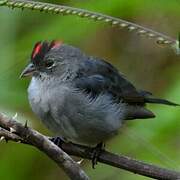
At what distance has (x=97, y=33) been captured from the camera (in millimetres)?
6406

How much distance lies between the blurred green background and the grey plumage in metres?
0.11

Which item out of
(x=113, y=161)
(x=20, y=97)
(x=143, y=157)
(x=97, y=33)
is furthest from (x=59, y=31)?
(x=97, y=33)

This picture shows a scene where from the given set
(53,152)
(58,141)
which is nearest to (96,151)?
(58,141)

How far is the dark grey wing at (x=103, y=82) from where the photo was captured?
171 inches

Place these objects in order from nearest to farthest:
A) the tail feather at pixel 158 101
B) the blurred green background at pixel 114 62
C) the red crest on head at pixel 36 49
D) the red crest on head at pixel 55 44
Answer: the blurred green background at pixel 114 62 → the tail feather at pixel 158 101 → the red crest on head at pixel 36 49 → the red crest on head at pixel 55 44

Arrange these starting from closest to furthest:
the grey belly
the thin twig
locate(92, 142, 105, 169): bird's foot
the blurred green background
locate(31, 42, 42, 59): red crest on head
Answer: the thin twig
the blurred green background
locate(92, 142, 105, 169): bird's foot
the grey belly
locate(31, 42, 42, 59): red crest on head

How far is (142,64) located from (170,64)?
31 cm

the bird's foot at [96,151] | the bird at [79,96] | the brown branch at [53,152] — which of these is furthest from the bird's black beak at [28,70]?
the brown branch at [53,152]

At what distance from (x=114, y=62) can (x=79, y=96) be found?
7.47 feet

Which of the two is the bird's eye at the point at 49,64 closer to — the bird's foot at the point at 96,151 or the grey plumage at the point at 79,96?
the grey plumage at the point at 79,96

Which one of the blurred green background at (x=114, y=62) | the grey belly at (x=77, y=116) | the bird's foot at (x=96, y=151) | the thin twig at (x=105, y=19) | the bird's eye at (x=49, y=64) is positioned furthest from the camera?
the bird's eye at (x=49, y=64)

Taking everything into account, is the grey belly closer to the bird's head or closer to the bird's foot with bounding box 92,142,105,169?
the bird's foot with bounding box 92,142,105,169

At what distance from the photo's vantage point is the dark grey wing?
4.33 m

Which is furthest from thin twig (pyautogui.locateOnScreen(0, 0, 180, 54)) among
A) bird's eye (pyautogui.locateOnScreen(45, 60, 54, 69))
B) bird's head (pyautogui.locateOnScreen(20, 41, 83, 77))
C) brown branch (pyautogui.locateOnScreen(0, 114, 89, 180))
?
bird's eye (pyautogui.locateOnScreen(45, 60, 54, 69))
